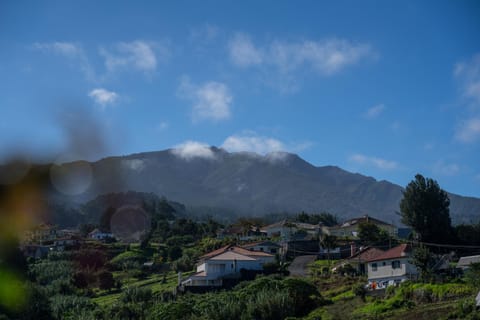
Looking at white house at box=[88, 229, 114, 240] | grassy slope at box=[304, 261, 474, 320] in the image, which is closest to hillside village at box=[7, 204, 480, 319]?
grassy slope at box=[304, 261, 474, 320]

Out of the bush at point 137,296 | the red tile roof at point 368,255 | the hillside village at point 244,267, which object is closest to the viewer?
the hillside village at point 244,267

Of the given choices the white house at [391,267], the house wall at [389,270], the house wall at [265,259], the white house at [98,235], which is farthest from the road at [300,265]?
the white house at [98,235]

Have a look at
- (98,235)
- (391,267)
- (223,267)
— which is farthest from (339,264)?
(98,235)

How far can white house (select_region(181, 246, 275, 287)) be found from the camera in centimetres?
5309

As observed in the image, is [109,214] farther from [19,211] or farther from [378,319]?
[19,211]

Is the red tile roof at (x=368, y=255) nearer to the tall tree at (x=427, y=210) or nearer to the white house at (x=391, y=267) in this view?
the white house at (x=391, y=267)

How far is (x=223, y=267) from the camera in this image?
2153 inches

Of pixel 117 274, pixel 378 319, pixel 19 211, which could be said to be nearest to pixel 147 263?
pixel 117 274

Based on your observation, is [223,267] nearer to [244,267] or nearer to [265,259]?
[244,267]

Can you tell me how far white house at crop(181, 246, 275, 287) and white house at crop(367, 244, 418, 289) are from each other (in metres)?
12.4

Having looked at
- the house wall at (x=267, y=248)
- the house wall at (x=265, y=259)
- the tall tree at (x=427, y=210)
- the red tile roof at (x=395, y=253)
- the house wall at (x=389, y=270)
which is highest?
the tall tree at (x=427, y=210)

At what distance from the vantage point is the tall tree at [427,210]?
58375 mm

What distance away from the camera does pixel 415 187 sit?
60.5 meters

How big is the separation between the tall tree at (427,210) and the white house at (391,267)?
13.1 metres
